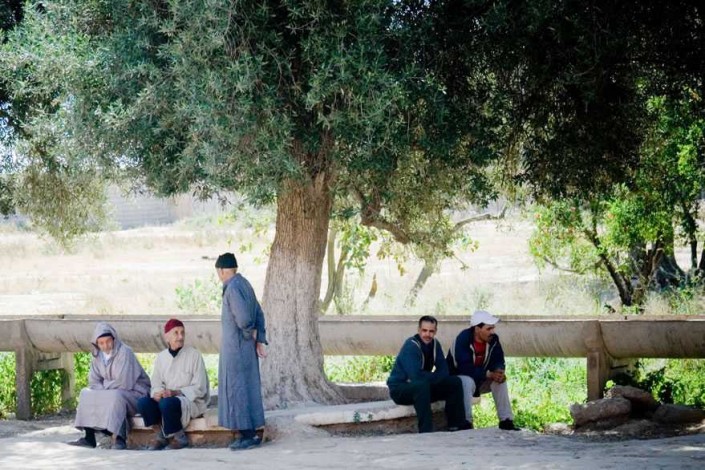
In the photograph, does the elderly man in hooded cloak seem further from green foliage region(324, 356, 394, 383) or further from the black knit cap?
green foliage region(324, 356, 394, 383)

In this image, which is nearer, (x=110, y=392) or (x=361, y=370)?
(x=110, y=392)

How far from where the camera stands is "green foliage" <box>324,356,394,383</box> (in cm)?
1480

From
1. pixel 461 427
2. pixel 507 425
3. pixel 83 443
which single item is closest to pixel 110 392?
pixel 83 443

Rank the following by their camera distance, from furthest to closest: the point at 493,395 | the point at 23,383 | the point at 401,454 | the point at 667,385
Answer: the point at 23,383
the point at 667,385
the point at 493,395
the point at 401,454

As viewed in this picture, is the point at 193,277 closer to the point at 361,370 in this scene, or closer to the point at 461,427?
the point at 361,370

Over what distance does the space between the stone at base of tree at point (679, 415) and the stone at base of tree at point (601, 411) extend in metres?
0.36

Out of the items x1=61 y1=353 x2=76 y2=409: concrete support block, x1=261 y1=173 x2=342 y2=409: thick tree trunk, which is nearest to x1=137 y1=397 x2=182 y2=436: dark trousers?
x1=261 y1=173 x2=342 y2=409: thick tree trunk

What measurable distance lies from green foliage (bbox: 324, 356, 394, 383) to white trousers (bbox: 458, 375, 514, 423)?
174 inches

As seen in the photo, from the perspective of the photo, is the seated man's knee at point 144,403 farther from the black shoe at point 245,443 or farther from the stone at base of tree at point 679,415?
the stone at base of tree at point 679,415

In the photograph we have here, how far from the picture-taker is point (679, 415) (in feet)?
35.6

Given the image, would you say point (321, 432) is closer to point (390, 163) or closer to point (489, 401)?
point (390, 163)

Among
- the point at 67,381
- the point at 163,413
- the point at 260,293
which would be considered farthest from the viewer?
the point at 260,293

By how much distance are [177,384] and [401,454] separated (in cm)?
255

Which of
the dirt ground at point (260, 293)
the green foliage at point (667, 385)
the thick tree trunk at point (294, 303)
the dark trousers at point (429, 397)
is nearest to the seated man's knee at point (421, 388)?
the dark trousers at point (429, 397)
